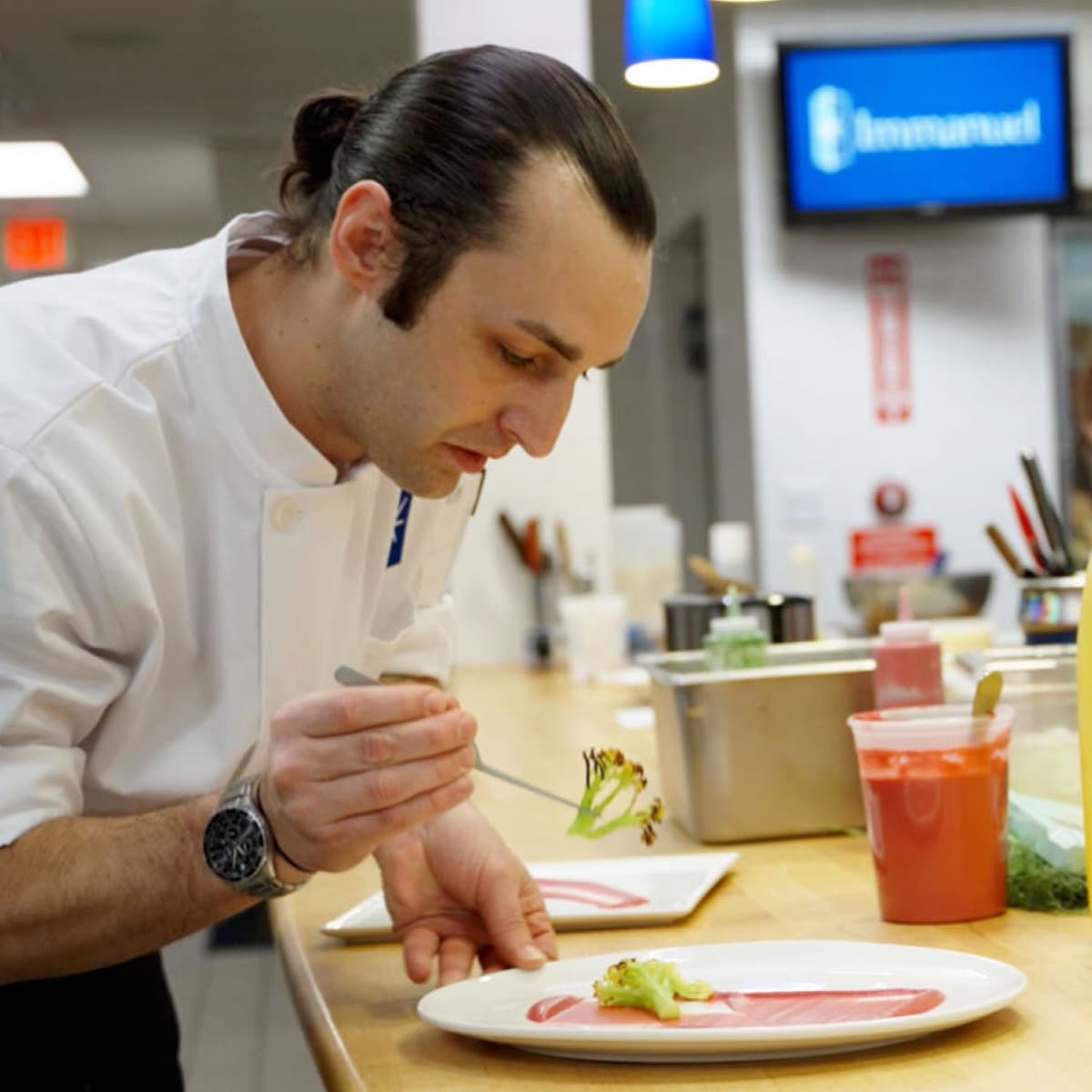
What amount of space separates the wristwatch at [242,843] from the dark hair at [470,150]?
1.37ft

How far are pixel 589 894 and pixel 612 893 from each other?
20 mm

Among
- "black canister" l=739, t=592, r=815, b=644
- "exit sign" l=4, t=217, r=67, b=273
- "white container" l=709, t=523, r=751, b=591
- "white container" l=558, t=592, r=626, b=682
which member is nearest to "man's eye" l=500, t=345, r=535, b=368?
"black canister" l=739, t=592, r=815, b=644

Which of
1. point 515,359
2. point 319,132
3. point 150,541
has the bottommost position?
point 150,541

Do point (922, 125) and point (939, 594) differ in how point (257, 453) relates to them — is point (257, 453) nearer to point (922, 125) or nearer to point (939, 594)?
point (939, 594)

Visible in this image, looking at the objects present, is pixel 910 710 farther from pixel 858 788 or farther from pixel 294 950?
pixel 294 950

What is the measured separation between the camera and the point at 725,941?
1.25 meters

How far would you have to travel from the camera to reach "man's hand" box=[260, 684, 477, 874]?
100 centimetres

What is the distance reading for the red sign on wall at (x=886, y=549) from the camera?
582 cm

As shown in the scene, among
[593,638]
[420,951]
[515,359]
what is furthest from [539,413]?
[593,638]

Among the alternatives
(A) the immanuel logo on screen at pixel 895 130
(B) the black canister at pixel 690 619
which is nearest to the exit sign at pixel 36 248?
(A) the immanuel logo on screen at pixel 895 130

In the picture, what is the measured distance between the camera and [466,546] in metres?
3.84

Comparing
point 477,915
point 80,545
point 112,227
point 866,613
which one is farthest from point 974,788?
point 112,227

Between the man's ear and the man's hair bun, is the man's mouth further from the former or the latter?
the man's hair bun

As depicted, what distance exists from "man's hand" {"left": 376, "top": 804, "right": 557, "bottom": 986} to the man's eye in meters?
0.36
